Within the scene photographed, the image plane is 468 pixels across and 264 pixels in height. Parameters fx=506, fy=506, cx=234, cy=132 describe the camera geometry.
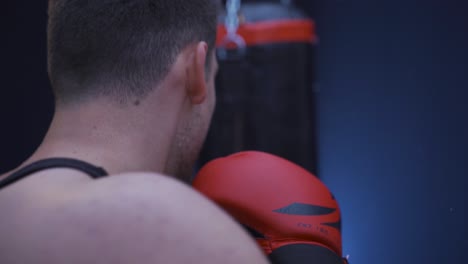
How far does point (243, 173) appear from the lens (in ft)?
3.23

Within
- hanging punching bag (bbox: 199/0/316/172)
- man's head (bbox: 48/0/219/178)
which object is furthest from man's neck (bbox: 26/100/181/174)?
hanging punching bag (bbox: 199/0/316/172)

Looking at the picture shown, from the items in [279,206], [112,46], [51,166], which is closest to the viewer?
[51,166]

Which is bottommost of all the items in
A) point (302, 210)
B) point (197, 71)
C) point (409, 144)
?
point (302, 210)

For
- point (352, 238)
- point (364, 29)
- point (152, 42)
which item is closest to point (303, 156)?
point (364, 29)

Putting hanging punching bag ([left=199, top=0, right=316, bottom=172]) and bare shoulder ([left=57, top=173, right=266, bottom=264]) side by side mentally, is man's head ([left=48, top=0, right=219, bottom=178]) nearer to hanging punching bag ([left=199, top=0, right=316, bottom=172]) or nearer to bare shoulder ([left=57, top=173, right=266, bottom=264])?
bare shoulder ([left=57, top=173, right=266, bottom=264])

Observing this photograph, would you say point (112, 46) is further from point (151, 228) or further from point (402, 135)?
point (402, 135)

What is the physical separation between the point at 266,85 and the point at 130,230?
1.35 m

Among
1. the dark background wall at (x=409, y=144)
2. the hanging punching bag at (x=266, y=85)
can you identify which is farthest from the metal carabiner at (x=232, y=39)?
the dark background wall at (x=409, y=144)

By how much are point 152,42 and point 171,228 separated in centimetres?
37

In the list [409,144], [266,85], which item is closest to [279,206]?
[409,144]

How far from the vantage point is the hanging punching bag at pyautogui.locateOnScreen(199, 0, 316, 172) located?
186cm

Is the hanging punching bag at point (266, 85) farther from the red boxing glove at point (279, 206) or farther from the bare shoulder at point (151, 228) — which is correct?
the bare shoulder at point (151, 228)

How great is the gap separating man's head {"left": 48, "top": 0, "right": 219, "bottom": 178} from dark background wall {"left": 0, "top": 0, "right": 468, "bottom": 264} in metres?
0.43

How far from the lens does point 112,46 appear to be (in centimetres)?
82
